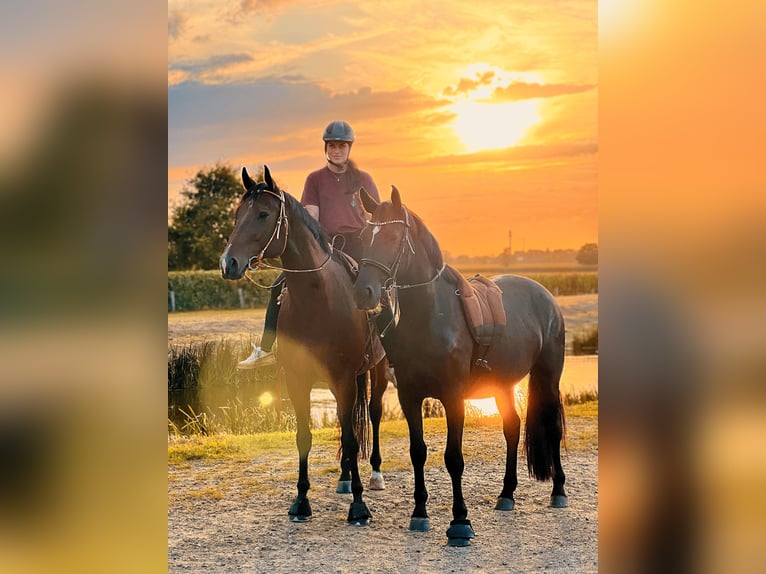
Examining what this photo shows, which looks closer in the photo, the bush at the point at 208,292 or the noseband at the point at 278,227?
the noseband at the point at 278,227

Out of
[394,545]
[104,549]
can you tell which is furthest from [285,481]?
[104,549]

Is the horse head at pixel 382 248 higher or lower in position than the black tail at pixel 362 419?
higher

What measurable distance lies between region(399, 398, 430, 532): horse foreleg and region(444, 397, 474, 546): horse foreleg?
0.63ft

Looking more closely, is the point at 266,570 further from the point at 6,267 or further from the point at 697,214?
the point at 697,214

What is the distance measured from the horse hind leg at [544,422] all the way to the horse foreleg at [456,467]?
3.19ft

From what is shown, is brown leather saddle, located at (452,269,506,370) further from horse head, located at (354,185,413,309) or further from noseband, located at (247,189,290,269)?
noseband, located at (247,189,290,269)

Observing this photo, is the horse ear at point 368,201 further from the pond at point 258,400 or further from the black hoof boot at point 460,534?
the pond at point 258,400

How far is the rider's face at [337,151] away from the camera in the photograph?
263 inches

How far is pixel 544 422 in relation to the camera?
6371 mm

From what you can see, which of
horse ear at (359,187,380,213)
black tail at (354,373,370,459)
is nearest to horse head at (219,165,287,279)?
horse ear at (359,187,380,213)

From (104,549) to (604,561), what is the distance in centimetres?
105

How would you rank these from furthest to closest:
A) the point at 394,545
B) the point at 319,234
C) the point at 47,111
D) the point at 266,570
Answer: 1. the point at 319,234
2. the point at 394,545
3. the point at 266,570
4. the point at 47,111

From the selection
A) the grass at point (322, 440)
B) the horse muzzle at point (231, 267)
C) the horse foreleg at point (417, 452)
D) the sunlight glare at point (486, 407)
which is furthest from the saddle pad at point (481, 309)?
the sunlight glare at point (486, 407)

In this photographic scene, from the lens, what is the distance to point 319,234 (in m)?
6.08
